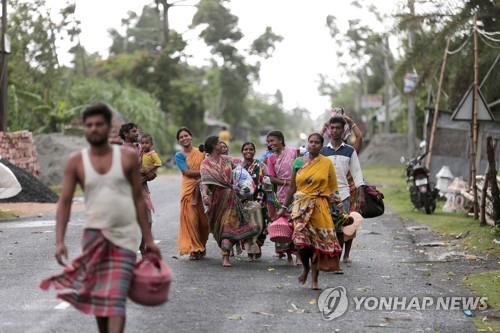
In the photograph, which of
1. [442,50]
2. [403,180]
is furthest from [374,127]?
[442,50]

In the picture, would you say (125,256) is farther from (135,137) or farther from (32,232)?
(32,232)

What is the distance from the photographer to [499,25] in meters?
21.9

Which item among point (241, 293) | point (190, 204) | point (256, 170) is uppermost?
point (256, 170)

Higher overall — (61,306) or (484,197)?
(484,197)

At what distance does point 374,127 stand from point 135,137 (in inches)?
2614

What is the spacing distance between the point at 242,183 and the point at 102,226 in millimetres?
5816

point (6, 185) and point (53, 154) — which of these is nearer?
point (6, 185)

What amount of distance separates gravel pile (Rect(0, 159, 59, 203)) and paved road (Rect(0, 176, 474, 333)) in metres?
7.83

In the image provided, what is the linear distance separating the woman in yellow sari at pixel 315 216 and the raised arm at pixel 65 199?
3.79 meters

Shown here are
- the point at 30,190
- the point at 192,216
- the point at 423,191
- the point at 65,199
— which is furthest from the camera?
the point at 30,190

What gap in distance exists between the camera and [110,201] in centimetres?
601

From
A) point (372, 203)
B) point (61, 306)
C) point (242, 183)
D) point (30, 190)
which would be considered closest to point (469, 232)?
point (372, 203)

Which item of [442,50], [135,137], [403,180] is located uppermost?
[442,50]

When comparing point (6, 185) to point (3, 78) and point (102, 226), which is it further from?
point (102, 226)
